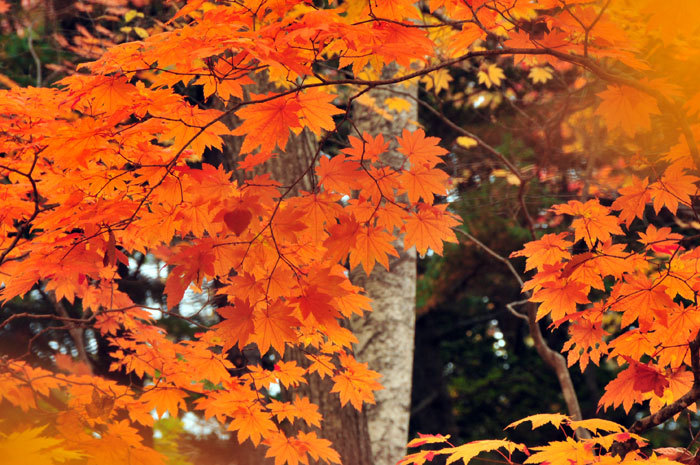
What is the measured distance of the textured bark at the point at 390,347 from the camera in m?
3.92

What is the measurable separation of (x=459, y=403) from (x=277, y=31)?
32.4ft

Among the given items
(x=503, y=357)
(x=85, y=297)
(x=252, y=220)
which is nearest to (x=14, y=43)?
(x=85, y=297)

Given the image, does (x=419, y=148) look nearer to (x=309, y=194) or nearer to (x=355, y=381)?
(x=309, y=194)

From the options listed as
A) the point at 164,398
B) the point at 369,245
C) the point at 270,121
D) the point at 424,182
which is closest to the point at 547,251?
the point at 424,182

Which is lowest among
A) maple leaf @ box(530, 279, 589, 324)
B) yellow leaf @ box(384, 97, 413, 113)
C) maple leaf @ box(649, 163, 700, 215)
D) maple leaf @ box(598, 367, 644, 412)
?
yellow leaf @ box(384, 97, 413, 113)

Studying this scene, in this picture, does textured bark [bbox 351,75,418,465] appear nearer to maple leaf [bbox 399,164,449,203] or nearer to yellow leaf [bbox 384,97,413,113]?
yellow leaf [bbox 384,97,413,113]

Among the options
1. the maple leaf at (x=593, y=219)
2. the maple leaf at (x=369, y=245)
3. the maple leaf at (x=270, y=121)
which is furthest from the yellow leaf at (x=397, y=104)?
the maple leaf at (x=270, y=121)

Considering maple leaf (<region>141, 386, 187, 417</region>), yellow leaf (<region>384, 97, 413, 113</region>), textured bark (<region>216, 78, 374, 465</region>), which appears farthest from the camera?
yellow leaf (<region>384, 97, 413, 113</region>)

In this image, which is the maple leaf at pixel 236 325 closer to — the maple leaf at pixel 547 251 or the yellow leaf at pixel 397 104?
the maple leaf at pixel 547 251

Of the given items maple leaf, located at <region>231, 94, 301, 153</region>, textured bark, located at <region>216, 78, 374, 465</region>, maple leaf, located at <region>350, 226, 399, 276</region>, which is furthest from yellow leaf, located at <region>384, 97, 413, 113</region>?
maple leaf, located at <region>231, 94, 301, 153</region>

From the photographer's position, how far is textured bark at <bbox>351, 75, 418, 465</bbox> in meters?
3.92

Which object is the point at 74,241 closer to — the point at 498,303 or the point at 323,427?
the point at 323,427

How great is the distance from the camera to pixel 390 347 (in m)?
4.04

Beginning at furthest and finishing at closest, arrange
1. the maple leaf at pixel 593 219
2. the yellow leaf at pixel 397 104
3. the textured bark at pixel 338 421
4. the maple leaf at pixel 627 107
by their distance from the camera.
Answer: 1. the yellow leaf at pixel 397 104
2. the textured bark at pixel 338 421
3. the maple leaf at pixel 593 219
4. the maple leaf at pixel 627 107
